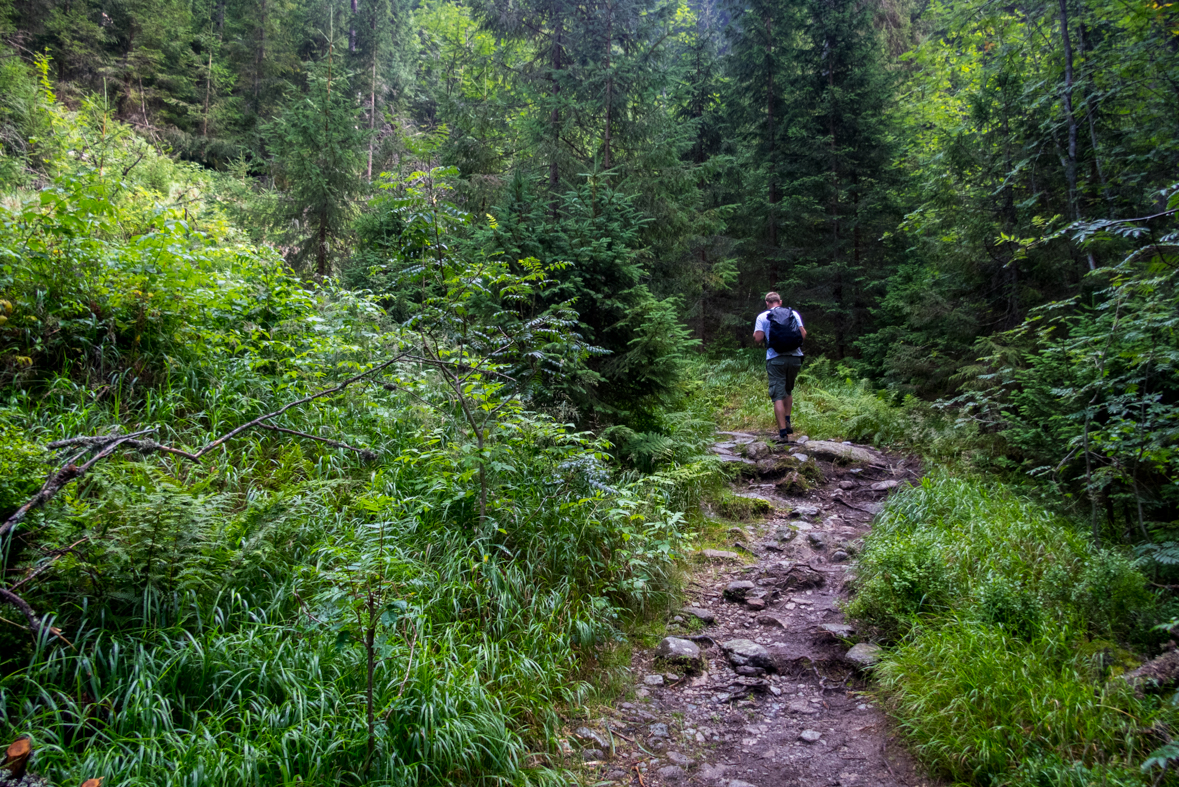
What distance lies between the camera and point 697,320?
57.0 ft

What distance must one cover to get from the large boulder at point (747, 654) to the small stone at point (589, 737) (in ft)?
4.43

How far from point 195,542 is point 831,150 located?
17249 millimetres

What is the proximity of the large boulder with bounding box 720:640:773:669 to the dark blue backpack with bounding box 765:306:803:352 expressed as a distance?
215 inches

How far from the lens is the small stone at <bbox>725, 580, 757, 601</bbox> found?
5.14 meters

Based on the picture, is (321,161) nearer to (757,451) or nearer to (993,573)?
(757,451)

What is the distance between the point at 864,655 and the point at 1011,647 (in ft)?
3.00

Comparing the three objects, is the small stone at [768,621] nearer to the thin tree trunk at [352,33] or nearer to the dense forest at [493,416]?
the dense forest at [493,416]

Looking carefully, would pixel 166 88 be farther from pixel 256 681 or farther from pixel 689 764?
pixel 689 764

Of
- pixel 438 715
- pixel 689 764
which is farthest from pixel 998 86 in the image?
pixel 438 715

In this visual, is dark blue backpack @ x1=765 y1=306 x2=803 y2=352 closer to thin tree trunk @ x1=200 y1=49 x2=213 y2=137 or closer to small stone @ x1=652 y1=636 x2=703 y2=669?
small stone @ x1=652 y1=636 x2=703 y2=669

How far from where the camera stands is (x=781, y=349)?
881cm

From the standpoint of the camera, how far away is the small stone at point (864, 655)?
13.1 ft

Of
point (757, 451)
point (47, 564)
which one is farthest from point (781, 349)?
point (47, 564)

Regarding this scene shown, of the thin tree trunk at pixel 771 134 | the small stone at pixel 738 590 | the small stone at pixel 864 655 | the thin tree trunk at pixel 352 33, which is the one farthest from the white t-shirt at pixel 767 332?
the thin tree trunk at pixel 352 33
